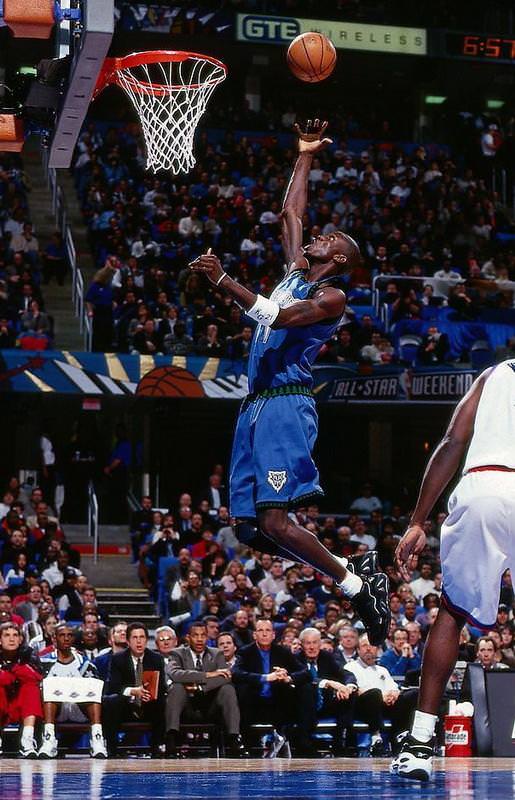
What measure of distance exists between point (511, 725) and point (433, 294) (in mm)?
13319

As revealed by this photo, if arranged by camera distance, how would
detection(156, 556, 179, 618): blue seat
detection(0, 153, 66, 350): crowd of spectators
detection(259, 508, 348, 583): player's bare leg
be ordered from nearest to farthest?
1. detection(259, 508, 348, 583): player's bare leg
2. detection(156, 556, 179, 618): blue seat
3. detection(0, 153, 66, 350): crowd of spectators

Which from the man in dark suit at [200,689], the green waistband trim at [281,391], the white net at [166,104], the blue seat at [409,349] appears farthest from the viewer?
the blue seat at [409,349]

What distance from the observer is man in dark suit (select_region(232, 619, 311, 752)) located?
40.2 feet

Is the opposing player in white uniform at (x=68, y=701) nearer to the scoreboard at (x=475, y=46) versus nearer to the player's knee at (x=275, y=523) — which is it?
the player's knee at (x=275, y=523)

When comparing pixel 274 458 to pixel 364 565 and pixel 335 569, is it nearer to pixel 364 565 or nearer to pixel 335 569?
pixel 335 569

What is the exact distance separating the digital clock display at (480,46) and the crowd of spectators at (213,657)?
1613 cm

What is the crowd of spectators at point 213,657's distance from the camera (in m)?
11.9

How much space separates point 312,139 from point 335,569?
2.67 meters

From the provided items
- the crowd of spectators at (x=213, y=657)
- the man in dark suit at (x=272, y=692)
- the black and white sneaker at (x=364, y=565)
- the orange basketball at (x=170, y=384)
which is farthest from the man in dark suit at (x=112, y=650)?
the orange basketball at (x=170, y=384)

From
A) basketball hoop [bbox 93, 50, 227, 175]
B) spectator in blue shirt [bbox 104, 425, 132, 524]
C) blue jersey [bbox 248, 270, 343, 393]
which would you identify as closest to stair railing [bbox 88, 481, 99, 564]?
spectator in blue shirt [bbox 104, 425, 132, 524]

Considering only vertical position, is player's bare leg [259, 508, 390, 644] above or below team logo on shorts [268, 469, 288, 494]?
below

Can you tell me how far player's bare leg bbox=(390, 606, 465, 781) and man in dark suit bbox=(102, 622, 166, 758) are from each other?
21.9 ft

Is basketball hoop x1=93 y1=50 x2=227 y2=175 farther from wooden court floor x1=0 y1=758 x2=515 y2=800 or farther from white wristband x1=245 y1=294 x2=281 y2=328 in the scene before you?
wooden court floor x1=0 y1=758 x2=515 y2=800

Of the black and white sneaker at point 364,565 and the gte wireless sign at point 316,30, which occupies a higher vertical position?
the gte wireless sign at point 316,30
